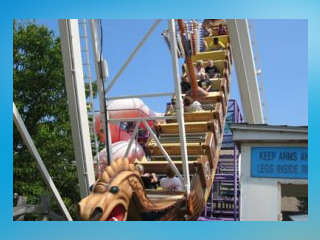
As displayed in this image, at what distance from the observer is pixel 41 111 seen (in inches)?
248

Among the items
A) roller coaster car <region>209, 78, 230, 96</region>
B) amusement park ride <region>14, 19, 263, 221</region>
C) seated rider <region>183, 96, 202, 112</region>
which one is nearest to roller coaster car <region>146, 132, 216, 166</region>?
amusement park ride <region>14, 19, 263, 221</region>

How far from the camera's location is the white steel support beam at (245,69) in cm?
541

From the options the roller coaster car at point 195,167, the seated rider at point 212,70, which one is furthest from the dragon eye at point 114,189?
the seated rider at point 212,70

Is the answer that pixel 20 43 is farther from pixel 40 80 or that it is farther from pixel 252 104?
pixel 252 104

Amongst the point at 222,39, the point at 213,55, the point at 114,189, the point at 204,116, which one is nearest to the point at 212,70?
the point at 213,55

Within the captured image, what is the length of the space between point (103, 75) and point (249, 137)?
5.36 ft

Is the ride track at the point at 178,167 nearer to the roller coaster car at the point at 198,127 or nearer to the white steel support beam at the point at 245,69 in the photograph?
the roller coaster car at the point at 198,127

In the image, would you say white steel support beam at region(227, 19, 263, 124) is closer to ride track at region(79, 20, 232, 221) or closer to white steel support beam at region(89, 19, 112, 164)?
ride track at region(79, 20, 232, 221)

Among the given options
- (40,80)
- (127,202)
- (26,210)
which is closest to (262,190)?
(127,202)

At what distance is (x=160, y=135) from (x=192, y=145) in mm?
625

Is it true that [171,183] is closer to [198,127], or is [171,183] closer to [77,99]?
[198,127]

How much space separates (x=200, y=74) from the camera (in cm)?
644

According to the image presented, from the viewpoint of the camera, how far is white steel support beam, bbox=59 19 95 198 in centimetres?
404

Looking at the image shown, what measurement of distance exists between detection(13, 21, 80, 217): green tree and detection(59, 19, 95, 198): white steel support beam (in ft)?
6.69
